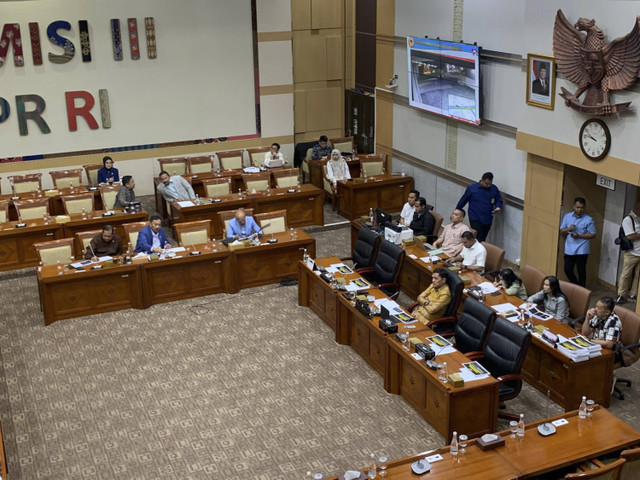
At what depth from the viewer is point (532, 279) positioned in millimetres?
9367

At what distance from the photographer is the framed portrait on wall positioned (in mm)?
10156

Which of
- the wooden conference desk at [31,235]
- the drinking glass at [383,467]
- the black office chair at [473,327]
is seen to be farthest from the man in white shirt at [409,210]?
the drinking glass at [383,467]

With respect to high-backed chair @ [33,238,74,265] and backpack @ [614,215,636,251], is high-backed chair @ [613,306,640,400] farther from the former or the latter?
high-backed chair @ [33,238,74,265]

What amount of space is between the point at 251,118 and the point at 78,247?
5.44m

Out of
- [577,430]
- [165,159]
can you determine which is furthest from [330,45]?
[577,430]

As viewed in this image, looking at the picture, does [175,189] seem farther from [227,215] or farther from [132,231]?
[132,231]

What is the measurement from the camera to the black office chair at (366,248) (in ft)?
33.6

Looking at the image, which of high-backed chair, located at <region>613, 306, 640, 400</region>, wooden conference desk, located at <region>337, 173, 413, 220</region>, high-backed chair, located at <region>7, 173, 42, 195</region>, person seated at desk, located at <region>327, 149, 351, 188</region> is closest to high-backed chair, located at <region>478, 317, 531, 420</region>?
high-backed chair, located at <region>613, 306, 640, 400</region>

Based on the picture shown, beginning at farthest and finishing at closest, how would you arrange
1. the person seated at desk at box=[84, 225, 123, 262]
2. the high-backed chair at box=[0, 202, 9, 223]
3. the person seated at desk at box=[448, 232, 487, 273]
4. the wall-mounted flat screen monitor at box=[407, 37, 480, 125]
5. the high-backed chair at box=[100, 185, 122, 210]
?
the high-backed chair at box=[100, 185, 122, 210]
the high-backed chair at box=[0, 202, 9, 223]
the wall-mounted flat screen monitor at box=[407, 37, 480, 125]
the person seated at desk at box=[84, 225, 123, 262]
the person seated at desk at box=[448, 232, 487, 273]

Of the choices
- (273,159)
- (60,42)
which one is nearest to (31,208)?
(60,42)

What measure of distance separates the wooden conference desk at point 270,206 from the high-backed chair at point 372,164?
1.34 metres

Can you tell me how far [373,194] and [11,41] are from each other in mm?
6898

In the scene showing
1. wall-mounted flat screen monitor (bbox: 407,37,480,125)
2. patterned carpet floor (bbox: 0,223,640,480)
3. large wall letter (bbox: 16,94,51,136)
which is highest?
wall-mounted flat screen monitor (bbox: 407,37,480,125)

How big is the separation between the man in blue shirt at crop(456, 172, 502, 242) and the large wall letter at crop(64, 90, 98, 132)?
7267 mm
